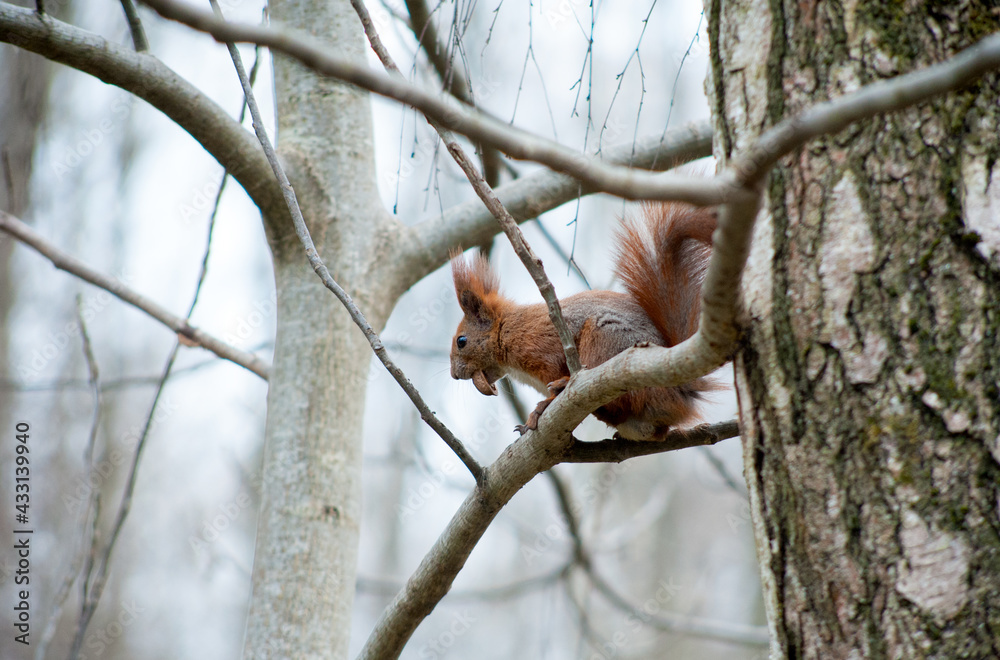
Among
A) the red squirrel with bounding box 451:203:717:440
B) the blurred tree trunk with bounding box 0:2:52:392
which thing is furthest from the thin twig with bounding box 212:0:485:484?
the blurred tree trunk with bounding box 0:2:52:392

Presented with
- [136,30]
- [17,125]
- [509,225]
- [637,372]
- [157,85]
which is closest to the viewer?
[637,372]

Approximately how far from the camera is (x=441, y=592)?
1.43 meters

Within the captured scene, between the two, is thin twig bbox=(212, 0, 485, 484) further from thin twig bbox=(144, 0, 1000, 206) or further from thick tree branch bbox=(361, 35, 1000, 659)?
thin twig bbox=(144, 0, 1000, 206)

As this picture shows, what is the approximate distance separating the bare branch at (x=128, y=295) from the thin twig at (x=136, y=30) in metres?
0.66

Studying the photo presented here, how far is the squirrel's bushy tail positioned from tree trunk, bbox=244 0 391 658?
714mm

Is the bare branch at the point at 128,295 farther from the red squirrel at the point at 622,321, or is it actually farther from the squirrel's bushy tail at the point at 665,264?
the squirrel's bushy tail at the point at 665,264

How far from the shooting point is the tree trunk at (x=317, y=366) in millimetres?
1831

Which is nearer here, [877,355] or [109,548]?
[877,355]

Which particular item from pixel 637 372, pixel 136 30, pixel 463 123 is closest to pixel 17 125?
pixel 136 30

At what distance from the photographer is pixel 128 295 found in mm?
2213

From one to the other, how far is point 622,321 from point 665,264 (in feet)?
1.04

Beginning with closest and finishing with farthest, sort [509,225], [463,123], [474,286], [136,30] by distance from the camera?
[463,123]
[509,225]
[136,30]
[474,286]

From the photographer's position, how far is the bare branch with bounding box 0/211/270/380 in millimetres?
2160

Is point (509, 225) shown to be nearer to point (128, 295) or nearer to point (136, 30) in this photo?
point (136, 30)
